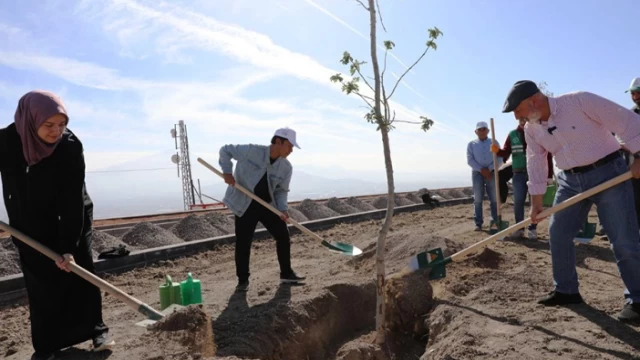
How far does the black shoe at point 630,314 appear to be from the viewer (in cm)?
304

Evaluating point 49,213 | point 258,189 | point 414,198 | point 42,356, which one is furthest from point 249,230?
point 414,198

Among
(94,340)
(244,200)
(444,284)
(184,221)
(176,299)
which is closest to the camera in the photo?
(94,340)

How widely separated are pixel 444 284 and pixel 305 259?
2.59 m

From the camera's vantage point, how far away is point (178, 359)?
112 inches

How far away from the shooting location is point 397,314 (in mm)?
4254

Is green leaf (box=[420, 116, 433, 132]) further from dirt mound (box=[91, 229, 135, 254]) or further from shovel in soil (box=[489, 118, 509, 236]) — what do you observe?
dirt mound (box=[91, 229, 135, 254])

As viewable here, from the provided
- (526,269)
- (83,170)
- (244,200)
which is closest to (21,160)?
(83,170)

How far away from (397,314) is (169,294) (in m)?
2.11

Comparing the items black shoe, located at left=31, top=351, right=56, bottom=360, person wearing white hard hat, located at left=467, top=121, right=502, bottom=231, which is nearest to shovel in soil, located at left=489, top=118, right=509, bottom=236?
person wearing white hard hat, located at left=467, top=121, right=502, bottom=231

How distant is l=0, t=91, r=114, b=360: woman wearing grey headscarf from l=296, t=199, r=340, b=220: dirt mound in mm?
7902

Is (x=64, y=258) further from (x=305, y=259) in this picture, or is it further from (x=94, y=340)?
(x=305, y=259)

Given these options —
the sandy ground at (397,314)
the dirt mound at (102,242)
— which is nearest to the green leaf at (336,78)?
the sandy ground at (397,314)

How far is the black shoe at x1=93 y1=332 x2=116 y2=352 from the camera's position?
3084 mm

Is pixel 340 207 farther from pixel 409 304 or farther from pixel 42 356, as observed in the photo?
pixel 42 356
